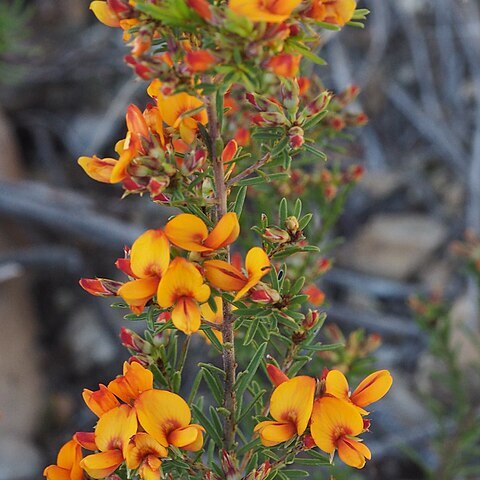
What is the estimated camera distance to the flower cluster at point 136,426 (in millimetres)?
984

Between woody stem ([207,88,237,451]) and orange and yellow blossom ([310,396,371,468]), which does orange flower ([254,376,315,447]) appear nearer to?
orange and yellow blossom ([310,396,371,468])

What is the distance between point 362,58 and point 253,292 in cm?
357

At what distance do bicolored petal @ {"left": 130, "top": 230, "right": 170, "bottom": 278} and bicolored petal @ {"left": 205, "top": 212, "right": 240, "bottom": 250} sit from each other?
70 millimetres

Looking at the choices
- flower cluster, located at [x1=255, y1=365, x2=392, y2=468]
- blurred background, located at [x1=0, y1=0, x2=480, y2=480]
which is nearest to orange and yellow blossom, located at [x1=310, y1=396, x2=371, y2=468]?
flower cluster, located at [x1=255, y1=365, x2=392, y2=468]

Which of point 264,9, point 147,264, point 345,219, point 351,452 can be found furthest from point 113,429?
point 345,219

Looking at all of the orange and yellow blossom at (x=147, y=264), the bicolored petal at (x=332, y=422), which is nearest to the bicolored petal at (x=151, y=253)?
the orange and yellow blossom at (x=147, y=264)

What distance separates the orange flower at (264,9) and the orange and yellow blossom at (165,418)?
569 millimetres

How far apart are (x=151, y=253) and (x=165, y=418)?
0.89 feet

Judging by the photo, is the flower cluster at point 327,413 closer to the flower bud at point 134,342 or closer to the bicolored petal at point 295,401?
the bicolored petal at point 295,401

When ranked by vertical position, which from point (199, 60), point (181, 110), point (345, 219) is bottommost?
point (345, 219)

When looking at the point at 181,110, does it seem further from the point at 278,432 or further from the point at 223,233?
the point at 278,432

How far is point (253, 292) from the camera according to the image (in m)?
1.03

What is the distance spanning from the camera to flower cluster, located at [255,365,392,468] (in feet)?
3.28

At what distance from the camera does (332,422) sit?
3.32 ft
